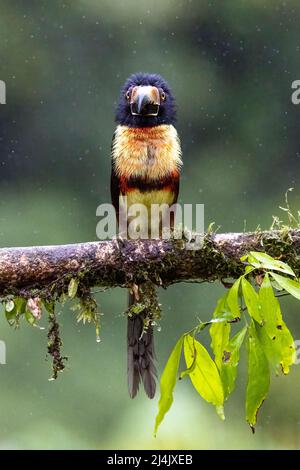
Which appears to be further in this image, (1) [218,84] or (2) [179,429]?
(1) [218,84]

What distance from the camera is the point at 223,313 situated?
2.17 metres

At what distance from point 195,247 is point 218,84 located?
5.93 m

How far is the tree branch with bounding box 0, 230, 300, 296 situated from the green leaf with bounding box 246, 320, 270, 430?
792mm

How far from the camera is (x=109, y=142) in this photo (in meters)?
8.16

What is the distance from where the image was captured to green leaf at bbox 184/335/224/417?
2139mm

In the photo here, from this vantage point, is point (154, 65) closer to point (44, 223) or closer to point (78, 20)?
point (78, 20)

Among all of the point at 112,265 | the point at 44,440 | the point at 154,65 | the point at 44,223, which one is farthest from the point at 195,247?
the point at 154,65

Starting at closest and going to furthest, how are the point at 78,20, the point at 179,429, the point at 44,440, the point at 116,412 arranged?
the point at 179,429
the point at 44,440
the point at 116,412
the point at 78,20

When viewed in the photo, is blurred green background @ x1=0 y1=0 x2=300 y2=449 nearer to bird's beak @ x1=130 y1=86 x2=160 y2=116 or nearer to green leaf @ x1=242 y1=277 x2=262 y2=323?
bird's beak @ x1=130 y1=86 x2=160 y2=116

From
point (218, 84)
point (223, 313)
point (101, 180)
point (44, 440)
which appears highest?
point (218, 84)
